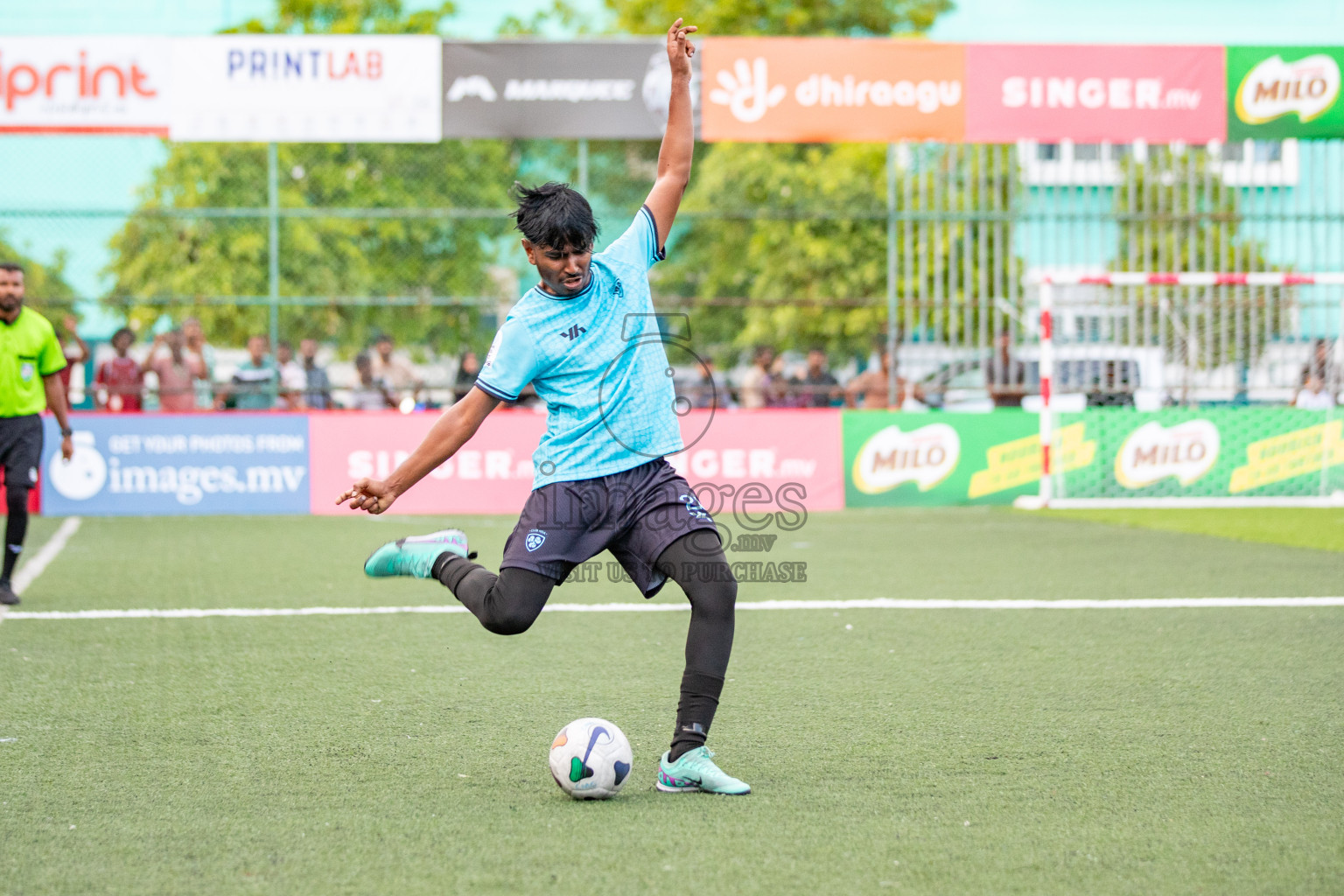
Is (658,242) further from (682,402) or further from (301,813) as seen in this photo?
(682,402)

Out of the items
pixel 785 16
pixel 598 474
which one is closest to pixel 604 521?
pixel 598 474

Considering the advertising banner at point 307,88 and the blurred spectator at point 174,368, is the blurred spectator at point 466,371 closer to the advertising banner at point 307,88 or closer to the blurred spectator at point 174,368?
the advertising banner at point 307,88

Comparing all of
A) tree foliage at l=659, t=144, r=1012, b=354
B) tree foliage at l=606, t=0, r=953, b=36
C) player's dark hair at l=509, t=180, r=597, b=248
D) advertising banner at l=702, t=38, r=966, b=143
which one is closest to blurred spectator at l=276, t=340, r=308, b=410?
tree foliage at l=659, t=144, r=1012, b=354

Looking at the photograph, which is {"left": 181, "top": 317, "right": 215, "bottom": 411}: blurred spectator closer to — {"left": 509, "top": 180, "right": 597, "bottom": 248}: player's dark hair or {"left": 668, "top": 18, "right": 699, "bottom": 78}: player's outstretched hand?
{"left": 668, "top": 18, "right": 699, "bottom": 78}: player's outstretched hand

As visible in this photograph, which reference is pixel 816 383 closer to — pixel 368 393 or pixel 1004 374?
pixel 1004 374

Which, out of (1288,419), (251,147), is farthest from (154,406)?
(1288,419)

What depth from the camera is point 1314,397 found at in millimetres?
14812

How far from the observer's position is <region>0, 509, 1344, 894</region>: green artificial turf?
11.1 ft

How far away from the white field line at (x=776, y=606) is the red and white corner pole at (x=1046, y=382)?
619 cm

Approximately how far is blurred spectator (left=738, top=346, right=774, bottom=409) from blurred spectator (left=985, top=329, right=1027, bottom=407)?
7.85ft

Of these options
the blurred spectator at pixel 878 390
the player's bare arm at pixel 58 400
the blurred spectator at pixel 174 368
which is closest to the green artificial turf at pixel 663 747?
the player's bare arm at pixel 58 400

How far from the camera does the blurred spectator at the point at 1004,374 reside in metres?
14.8

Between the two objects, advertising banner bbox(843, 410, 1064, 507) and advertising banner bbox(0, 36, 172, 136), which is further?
advertising banner bbox(843, 410, 1064, 507)

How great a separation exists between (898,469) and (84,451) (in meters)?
8.50
